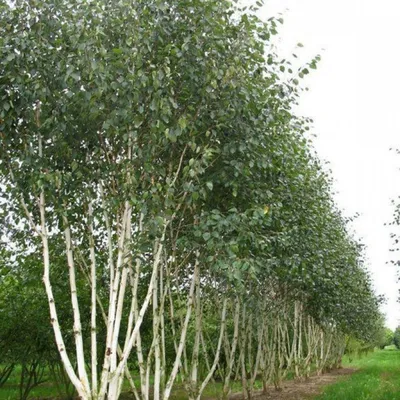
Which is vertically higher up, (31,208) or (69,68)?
(69,68)

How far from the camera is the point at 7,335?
49.5 feet

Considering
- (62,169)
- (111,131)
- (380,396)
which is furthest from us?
(380,396)

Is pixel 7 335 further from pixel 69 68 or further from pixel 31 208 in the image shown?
pixel 69 68

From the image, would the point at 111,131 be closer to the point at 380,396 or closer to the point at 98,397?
the point at 98,397

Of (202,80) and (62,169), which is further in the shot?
(62,169)

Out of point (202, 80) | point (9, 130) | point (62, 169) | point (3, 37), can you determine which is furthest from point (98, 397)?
point (3, 37)

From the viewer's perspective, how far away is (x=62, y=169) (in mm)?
7871

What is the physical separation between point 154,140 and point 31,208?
2439 millimetres

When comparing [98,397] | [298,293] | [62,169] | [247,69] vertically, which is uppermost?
[247,69]

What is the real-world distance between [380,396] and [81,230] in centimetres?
1270

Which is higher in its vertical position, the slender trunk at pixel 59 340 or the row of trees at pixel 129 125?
the row of trees at pixel 129 125

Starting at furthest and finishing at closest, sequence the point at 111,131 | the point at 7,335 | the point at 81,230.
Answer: the point at 7,335 < the point at 81,230 < the point at 111,131

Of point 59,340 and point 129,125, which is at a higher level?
point 129,125

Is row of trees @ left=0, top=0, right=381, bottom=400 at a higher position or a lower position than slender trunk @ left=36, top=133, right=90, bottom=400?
higher
